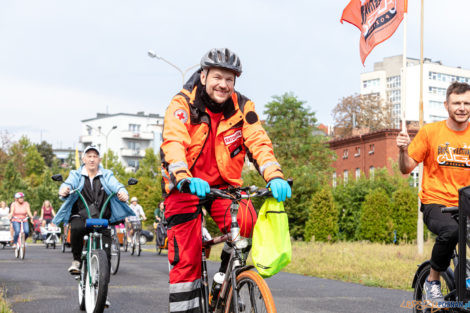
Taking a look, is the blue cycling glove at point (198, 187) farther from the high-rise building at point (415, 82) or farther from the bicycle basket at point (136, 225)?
the high-rise building at point (415, 82)

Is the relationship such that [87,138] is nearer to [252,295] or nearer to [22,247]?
[22,247]

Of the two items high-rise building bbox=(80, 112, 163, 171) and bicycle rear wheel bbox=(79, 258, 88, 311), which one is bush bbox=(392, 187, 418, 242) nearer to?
bicycle rear wheel bbox=(79, 258, 88, 311)

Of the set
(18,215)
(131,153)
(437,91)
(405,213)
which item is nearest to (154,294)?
(18,215)

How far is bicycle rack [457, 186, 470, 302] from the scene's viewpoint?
4228 mm

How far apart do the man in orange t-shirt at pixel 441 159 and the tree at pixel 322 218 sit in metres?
19.8

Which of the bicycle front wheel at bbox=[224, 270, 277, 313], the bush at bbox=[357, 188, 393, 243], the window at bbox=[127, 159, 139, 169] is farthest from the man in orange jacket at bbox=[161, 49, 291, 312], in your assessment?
the window at bbox=[127, 159, 139, 169]

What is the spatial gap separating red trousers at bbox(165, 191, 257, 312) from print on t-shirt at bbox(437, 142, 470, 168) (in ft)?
6.49

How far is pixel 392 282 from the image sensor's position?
409 inches

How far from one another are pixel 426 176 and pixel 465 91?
2.55ft

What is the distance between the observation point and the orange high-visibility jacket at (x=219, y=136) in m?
4.33

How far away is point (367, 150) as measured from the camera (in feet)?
188

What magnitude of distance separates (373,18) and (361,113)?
170 feet

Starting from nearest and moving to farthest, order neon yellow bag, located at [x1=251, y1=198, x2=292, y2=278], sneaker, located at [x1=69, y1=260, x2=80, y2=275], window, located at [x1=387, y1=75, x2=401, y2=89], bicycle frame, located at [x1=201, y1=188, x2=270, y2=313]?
neon yellow bag, located at [x1=251, y1=198, x2=292, y2=278]
bicycle frame, located at [x1=201, y1=188, x2=270, y2=313]
sneaker, located at [x1=69, y1=260, x2=80, y2=275]
window, located at [x1=387, y1=75, x2=401, y2=89]

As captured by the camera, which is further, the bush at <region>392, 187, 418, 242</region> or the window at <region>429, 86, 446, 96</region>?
the window at <region>429, 86, 446, 96</region>
